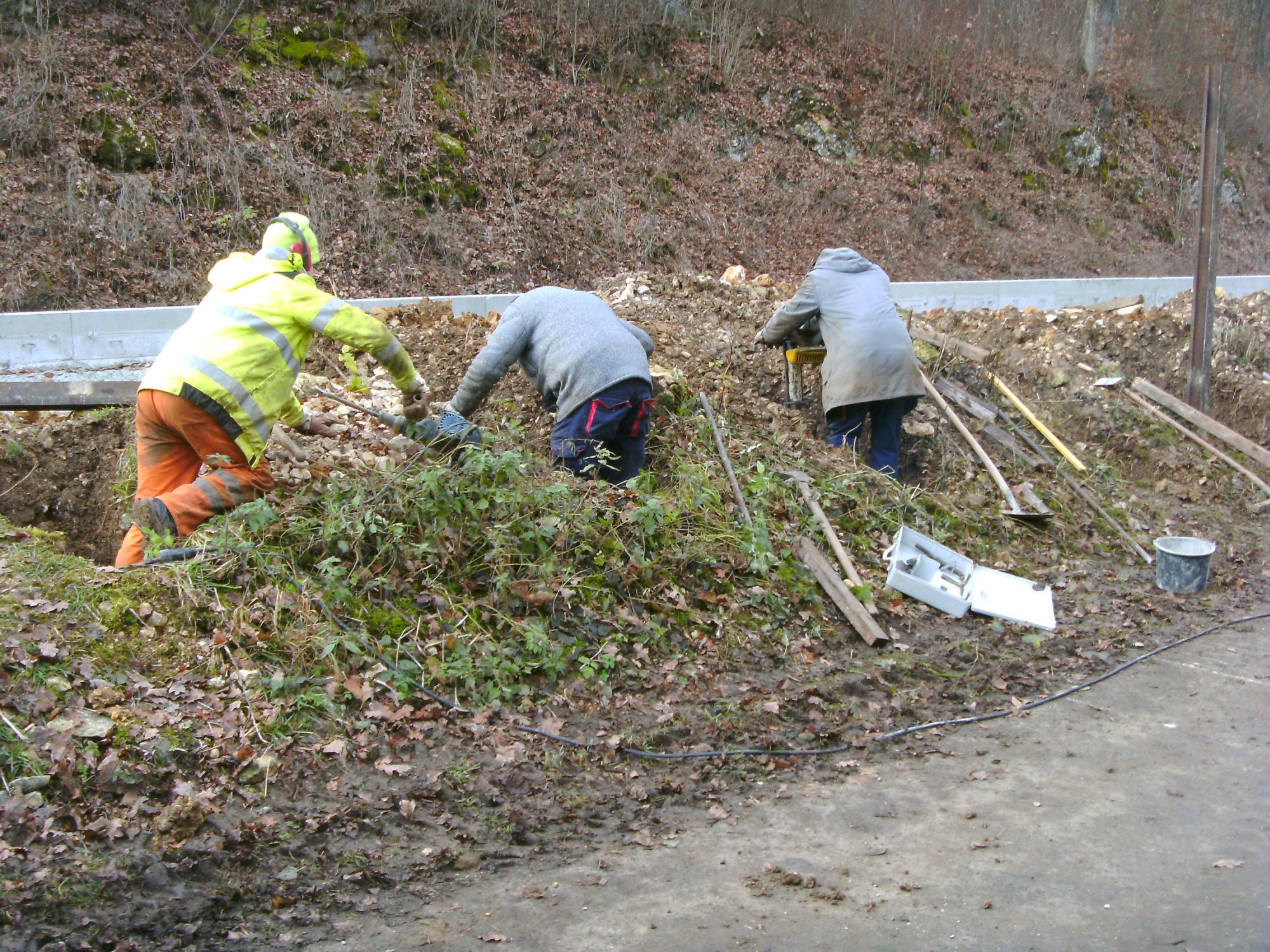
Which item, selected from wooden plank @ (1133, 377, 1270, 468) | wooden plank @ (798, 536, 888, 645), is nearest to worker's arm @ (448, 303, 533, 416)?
wooden plank @ (798, 536, 888, 645)

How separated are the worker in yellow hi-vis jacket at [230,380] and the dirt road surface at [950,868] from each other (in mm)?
2543

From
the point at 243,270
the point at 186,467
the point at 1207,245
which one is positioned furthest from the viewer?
the point at 1207,245

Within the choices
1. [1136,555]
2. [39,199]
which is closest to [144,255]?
[39,199]

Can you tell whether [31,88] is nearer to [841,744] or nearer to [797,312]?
[797,312]

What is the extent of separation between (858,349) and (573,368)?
224 cm

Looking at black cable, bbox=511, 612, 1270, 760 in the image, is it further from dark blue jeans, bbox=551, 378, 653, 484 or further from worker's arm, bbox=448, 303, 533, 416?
worker's arm, bbox=448, 303, 533, 416

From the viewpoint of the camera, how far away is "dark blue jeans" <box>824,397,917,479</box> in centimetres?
719

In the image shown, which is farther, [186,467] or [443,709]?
[186,467]

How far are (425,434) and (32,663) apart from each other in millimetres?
2161

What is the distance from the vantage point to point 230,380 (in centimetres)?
505

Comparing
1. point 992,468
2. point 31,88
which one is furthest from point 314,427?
point 31,88

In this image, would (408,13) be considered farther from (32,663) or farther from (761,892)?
(761,892)

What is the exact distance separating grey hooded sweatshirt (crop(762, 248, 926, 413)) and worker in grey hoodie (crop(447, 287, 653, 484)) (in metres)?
1.71

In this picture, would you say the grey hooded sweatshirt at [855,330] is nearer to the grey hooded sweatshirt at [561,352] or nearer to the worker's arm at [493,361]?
the grey hooded sweatshirt at [561,352]
